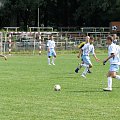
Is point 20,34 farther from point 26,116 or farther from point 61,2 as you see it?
point 26,116

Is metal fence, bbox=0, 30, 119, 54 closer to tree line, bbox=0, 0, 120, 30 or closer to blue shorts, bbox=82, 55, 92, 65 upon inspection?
tree line, bbox=0, 0, 120, 30

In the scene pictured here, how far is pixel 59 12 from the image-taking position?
8256cm

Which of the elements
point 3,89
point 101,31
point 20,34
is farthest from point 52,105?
point 101,31

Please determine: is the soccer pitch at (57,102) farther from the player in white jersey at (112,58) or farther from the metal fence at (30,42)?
the metal fence at (30,42)

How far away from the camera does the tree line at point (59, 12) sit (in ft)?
243

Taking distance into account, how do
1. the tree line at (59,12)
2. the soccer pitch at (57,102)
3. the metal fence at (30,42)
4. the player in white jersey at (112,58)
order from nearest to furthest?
the soccer pitch at (57,102), the player in white jersey at (112,58), the metal fence at (30,42), the tree line at (59,12)

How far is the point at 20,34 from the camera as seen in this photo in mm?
58781

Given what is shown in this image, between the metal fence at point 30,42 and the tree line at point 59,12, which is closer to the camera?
the metal fence at point 30,42

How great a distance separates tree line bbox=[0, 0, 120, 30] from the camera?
74188mm

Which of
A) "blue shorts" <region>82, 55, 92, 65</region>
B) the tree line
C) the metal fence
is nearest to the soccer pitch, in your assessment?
"blue shorts" <region>82, 55, 92, 65</region>

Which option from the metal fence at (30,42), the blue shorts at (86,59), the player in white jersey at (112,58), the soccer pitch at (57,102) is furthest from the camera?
the metal fence at (30,42)

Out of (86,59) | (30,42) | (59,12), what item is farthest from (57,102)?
(59,12)

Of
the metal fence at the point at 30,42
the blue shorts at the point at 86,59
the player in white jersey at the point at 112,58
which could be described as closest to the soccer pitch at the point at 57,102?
the player in white jersey at the point at 112,58

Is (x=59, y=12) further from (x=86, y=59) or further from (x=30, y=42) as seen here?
(x=86, y=59)
